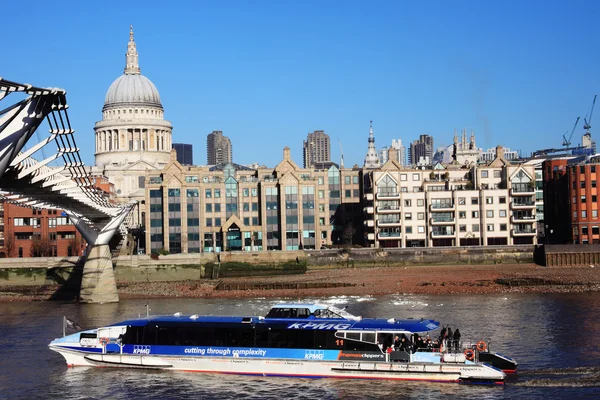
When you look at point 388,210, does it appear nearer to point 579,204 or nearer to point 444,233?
point 444,233

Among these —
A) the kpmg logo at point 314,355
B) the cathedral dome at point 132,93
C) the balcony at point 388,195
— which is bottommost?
the kpmg logo at point 314,355

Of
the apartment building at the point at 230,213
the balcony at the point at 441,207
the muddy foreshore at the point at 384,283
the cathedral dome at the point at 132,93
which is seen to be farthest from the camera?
the cathedral dome at the point at 132,93

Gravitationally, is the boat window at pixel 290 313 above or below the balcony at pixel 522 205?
below

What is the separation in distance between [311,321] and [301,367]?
107 inches

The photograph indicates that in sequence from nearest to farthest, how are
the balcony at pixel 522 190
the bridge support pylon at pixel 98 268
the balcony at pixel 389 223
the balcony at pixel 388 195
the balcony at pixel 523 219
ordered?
the bridge support pylon at pixel 98 268, the balcony at pixel 523 219, the balcony at pixel 522 190, the balcony at pixel 389 223, the balcony at pixel 388 195

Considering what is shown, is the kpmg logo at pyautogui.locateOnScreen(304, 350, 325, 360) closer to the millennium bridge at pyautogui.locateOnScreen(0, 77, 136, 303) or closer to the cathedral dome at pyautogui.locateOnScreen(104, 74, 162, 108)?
the millennium bridge at pyautogui.locateOnScreen(0, 77, 136, 303)

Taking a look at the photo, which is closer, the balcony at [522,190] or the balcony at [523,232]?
the balcony at [523,232]

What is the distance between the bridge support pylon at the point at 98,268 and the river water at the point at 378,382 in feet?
32.4

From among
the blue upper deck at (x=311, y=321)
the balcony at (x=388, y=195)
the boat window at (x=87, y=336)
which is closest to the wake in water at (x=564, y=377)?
the blue upper deck at (x=311, y=321)

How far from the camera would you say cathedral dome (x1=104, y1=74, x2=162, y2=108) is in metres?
187

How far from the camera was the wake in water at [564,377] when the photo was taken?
139ft

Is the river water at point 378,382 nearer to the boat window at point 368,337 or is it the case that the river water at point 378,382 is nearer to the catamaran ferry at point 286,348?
the catamaran ferry at point 286,348

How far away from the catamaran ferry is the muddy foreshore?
36.7 m

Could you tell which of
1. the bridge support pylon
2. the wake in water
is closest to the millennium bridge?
the bridge support pylon
